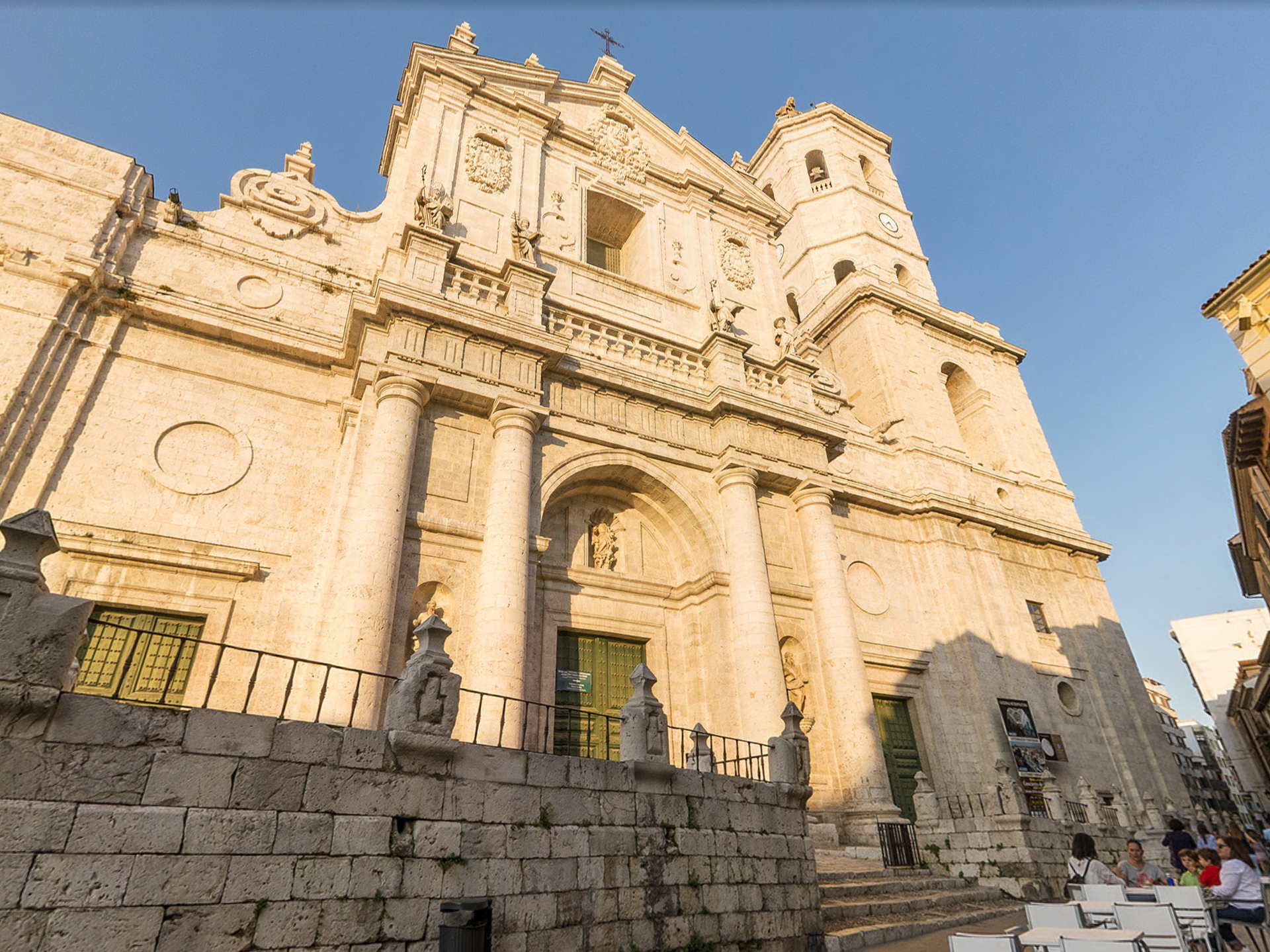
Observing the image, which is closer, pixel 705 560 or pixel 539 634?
pixel 539 634

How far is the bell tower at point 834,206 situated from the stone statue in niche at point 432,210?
1599 cm

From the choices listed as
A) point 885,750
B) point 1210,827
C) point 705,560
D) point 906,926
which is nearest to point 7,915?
point 906,926

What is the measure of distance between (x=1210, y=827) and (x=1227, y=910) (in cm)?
1828

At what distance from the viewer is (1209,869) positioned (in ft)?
25.2

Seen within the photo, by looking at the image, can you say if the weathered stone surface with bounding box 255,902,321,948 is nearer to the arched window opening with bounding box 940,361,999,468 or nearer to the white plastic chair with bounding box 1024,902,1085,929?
the white plastic chair with bounding box 1024,902,1085,929

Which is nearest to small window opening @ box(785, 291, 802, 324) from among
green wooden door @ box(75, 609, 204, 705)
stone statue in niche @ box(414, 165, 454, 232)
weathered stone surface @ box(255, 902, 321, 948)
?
stone statue in niche @ box(414, 165, 454, 232)

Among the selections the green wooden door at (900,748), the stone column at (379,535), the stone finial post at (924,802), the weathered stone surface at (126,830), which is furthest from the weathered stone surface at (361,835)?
the green wooden door at (900,748)

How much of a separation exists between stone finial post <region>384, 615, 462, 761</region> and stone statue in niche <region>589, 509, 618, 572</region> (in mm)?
7410

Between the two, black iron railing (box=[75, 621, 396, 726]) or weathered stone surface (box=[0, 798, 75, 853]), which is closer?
weathered stone surface (box=[0, 798, 75, 853])

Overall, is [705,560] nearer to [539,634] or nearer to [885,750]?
[539,634]

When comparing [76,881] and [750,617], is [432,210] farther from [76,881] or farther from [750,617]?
[76,881]

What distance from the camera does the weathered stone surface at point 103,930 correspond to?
4383 mm

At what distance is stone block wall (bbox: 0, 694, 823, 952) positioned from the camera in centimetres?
456

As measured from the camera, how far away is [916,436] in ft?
70.3
